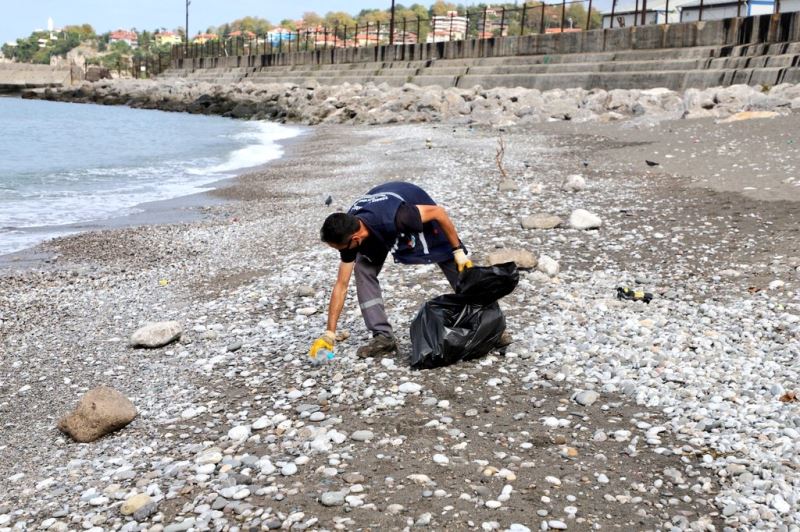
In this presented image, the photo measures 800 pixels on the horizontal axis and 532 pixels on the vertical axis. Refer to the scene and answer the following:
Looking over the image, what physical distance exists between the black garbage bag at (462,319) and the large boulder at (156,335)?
2.26m

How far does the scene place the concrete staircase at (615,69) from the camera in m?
23.2

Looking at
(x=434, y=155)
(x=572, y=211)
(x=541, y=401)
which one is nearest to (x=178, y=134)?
(x=434, y=155)

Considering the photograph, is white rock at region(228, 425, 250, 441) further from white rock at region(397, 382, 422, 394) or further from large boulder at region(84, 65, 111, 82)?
large boulder at region(84, 65, 111, 82)

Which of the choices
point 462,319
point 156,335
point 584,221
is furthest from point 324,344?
point 584,221

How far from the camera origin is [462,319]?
5574 millimetres

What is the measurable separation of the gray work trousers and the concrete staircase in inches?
772

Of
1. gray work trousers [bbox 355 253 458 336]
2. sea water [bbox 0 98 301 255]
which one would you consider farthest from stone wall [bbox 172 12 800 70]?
gray work trousers [bbox 355 253 458 336]

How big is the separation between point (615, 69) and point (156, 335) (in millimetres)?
26044

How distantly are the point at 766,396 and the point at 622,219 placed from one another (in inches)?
220

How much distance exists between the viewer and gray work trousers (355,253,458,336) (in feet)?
18.9

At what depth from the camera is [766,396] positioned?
4.80 metres

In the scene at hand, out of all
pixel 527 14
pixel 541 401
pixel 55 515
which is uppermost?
pixel 527 14

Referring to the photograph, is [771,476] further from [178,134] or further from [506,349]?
[178,134]

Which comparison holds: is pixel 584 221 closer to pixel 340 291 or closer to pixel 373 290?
pixel 373 290
